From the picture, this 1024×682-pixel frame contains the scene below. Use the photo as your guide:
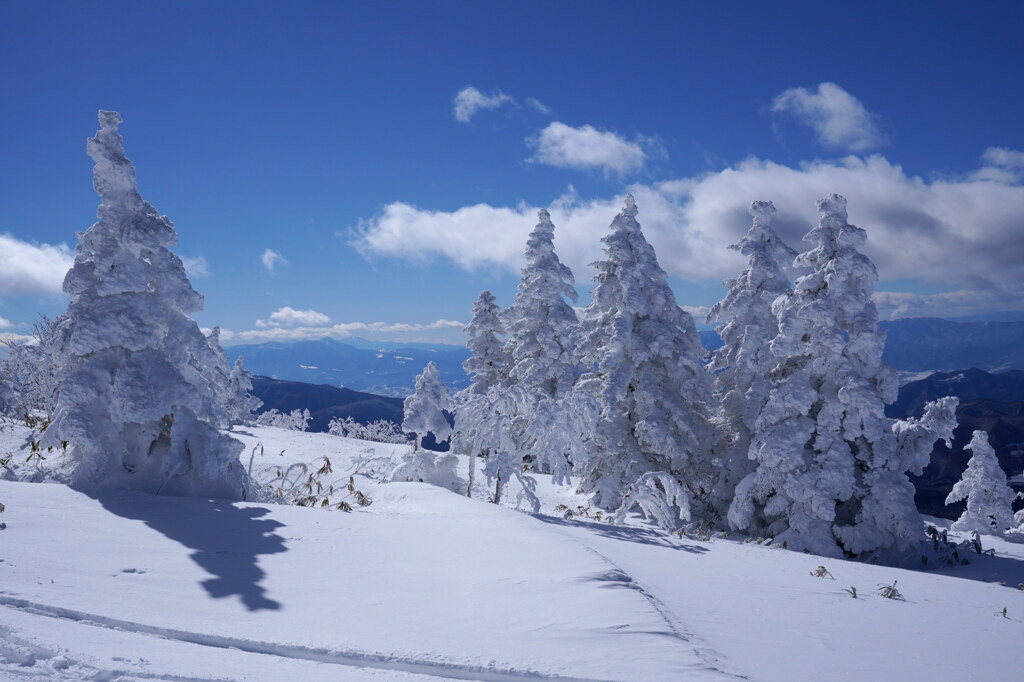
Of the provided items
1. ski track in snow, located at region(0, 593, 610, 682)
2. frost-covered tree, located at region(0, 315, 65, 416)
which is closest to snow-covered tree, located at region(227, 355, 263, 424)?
frost-covered tree, located at region(0, 315, 65, 416)

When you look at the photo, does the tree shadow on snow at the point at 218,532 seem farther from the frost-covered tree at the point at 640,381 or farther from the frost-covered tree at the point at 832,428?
the frost-covered tree at the point at 832,428

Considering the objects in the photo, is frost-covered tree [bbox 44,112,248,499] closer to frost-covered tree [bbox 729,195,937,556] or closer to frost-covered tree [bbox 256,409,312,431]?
frost-covered tree [bbox 729,195,937,556]

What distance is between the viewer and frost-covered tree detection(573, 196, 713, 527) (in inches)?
806

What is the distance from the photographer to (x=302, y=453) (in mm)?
21047

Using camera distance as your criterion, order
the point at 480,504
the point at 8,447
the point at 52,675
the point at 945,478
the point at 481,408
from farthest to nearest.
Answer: the point at 945,478 < the point at 481,408 < the point at 8,447 < the point at 480,504 < the point at 52,675

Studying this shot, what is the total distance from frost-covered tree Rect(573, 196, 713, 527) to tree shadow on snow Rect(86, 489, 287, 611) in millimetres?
13209

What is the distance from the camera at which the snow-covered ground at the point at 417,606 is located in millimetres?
4184

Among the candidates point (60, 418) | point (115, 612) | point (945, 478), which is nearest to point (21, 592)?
point (115, 612)

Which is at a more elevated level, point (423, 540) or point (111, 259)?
point (111, 259)

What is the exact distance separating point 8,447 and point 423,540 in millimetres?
11708

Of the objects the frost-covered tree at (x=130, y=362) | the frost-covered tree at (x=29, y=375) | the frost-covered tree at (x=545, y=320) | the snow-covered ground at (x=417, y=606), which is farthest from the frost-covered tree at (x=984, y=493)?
the frost-covered tree at (x=29, y=375)

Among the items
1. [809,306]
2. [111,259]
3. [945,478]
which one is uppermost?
[809,306]

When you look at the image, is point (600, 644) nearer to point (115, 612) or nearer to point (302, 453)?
point (115, 612)

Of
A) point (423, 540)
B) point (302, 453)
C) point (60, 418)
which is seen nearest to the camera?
point (423, 540)
